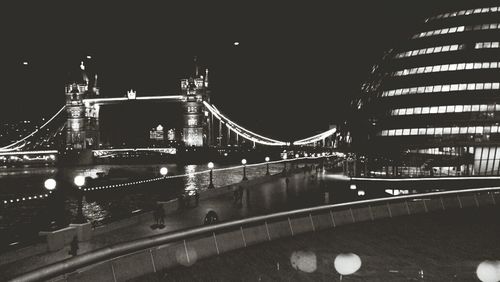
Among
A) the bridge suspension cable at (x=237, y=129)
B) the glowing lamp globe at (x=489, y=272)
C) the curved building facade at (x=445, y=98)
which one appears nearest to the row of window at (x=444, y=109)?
the curved building facade at (x=445, y=98)

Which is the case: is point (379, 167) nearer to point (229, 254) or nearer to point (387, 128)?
point (387, 128)

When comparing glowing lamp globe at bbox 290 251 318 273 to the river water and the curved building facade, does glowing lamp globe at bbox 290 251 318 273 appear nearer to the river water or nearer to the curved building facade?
the river water

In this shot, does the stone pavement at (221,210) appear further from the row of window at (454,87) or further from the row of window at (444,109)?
the row of window at (454,87)

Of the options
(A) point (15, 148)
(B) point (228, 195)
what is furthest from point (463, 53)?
(A) point (15, 148)

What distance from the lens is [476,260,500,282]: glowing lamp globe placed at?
1020 cm

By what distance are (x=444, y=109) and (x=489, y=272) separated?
77130mm

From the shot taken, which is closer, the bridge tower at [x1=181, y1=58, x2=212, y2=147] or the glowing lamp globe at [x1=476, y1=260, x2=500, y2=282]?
the glowing lamp globe at [x1=476, y1=260, x2=500, y2=282]

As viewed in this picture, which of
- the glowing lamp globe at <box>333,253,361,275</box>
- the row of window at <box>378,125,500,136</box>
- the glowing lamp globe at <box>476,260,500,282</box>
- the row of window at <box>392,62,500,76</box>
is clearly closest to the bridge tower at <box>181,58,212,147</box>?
the row of window at <box>378,125,500,136</box>

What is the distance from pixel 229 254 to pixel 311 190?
112 feet

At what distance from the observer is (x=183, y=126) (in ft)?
500

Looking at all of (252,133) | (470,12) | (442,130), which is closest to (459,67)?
(442,130)

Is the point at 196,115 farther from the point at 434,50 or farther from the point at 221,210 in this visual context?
the point at 221,210

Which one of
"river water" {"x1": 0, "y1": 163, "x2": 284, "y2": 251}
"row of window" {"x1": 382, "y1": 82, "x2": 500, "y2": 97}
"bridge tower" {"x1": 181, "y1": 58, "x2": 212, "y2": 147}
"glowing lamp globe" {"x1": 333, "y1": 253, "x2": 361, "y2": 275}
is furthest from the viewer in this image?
"bridge tower" {"x1": 181, "y1": 58, "x2": 212, "y2": 147}

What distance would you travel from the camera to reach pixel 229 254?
15.5m
